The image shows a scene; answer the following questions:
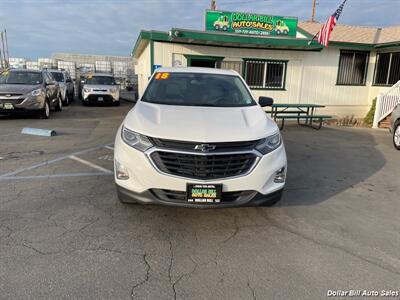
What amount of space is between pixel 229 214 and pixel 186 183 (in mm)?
1102

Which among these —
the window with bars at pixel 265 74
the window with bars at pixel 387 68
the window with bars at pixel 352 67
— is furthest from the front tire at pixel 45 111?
the window with bars at pixel 387 68

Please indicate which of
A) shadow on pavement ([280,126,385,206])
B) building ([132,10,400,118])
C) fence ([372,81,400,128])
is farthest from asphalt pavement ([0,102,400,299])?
fence ([372,81,400,128])

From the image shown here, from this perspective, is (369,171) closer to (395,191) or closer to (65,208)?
(395,191)

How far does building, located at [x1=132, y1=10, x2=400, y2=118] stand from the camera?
11891 mm

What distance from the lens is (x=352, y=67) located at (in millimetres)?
14320

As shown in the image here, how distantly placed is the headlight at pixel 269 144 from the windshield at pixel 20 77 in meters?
10.5

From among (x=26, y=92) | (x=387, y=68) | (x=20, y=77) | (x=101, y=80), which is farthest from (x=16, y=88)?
(x=387, y=68)

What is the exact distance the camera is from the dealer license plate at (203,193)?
3.11 meters

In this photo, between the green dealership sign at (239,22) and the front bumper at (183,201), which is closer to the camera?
the front bumper at (183,201)

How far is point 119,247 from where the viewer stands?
123 inches

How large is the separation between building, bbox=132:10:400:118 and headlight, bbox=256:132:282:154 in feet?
27.8

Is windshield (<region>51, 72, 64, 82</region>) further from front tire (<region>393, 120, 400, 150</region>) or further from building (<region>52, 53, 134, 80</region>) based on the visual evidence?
building (<region>52, 53, 134, 80</region>)

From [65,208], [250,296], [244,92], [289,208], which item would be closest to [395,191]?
[289,208]

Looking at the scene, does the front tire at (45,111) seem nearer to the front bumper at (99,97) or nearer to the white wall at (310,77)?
the white wall at (310,77)
